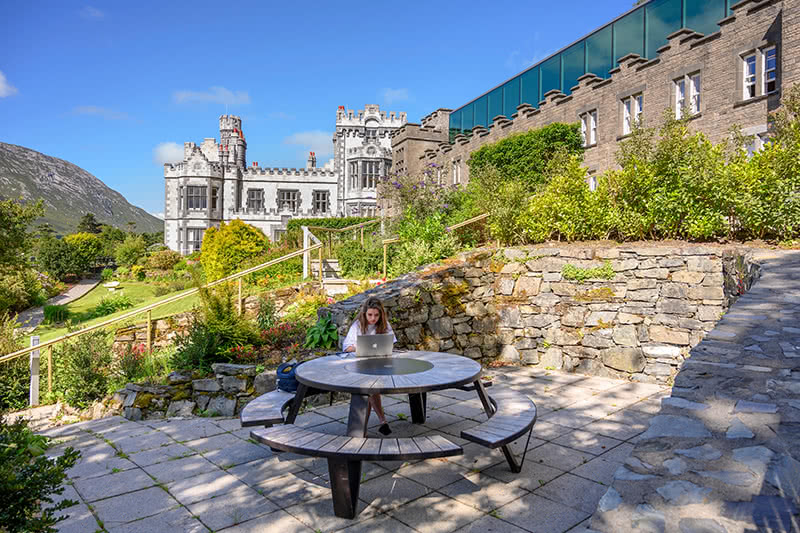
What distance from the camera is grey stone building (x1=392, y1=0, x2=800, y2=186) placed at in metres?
13.1

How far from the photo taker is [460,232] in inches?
448

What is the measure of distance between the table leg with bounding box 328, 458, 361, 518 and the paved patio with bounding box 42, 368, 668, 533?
0.08 meters

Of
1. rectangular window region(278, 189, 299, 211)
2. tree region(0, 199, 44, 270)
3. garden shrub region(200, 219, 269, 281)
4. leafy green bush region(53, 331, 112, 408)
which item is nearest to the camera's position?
leafy green bush region(53, 331, 112, 408)

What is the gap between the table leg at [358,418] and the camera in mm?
3859

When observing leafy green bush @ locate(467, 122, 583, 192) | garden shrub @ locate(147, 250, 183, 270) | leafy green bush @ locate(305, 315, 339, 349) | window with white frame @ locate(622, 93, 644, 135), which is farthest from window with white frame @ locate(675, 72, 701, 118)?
garden shrub @ locate(147, 250, 183, 270)

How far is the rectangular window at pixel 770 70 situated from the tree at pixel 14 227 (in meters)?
22.6

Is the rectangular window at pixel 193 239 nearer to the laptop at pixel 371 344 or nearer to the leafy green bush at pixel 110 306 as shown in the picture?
the leafy green bush at pixel 110 306

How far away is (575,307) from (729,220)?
288 cm

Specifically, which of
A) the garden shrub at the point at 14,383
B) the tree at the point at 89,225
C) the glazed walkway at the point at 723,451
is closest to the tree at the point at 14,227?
the garden shrub at the point at 14,383

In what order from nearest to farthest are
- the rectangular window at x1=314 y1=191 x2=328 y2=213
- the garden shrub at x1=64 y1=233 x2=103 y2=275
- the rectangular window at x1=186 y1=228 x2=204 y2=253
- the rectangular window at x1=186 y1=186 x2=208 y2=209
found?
1. the garden shrub at x1=64 y1=233 x2=103 y2=275
2. the rectangular window at x1=186 y1=228 x2=204 y2=253
3. the rectangular window at x1=186 y1=186 x2=208 y2=209
4. the rectangular window at x1=314 y1=191 x2=328 y2=213

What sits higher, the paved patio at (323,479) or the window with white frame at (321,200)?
the window with white frame at (321,200)

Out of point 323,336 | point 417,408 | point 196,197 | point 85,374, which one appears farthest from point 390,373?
point 196,197

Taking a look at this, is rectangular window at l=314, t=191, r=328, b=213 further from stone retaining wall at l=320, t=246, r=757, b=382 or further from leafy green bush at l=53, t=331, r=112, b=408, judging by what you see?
leafy green bush at l=53, t=331, r=112, b=408

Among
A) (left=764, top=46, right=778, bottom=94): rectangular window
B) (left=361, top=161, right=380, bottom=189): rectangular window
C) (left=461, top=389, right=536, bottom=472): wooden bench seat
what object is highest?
(left=361, top=161, right=380, bottom=189): rectangular window
